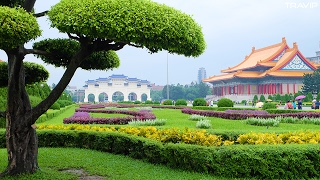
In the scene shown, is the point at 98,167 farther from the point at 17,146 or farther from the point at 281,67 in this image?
the point at 281,67

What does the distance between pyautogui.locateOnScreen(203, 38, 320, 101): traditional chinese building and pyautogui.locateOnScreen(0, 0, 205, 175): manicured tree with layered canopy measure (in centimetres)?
4225

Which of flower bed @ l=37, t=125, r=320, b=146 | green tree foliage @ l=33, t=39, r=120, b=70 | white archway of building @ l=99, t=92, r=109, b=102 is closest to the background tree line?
white archway of building @ l=99, t=92, r=109, b=102

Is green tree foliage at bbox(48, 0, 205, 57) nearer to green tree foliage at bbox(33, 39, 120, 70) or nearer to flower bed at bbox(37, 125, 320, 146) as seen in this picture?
green tree foliage at bbox(33, 39, 120, 70)

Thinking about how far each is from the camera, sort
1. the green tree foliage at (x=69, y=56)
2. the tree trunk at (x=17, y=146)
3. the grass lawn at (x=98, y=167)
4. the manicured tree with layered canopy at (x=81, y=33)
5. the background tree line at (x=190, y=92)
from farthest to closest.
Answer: the background tree line at (x=190, y=92)
the green tree foliage at (x=69, y=56)
the grass lawn at (x=98, y=167)
the tree trunk at (x=17, y=146)
the manicured tree with layered canopy at (x=81, y=33)

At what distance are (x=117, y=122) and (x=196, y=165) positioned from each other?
24.4 ft

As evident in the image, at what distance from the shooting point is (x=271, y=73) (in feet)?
147

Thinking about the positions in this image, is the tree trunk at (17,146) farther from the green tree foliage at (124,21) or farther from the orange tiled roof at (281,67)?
the orange tiled roof at (281,67)

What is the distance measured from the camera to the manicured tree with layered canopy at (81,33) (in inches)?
168

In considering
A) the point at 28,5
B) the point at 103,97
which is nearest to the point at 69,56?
the point at 28,5

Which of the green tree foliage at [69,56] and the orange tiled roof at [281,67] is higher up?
the orange tiled roof at [281,67]

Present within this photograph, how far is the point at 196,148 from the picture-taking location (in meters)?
5.80

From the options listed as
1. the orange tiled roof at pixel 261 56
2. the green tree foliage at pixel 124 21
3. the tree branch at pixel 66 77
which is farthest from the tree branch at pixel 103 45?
the orange tiled roof at pixel 261 56

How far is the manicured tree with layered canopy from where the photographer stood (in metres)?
4.26

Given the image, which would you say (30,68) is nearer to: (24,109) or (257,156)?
(24,109)
